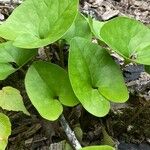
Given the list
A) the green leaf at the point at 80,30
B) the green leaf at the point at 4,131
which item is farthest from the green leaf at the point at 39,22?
the green leaf at the point at 4,131

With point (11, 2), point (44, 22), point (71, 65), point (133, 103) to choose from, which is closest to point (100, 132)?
point (133, 103)

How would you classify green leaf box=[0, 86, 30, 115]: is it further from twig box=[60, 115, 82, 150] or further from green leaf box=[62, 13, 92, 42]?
green leaf box=[62, 13, 92, 42]

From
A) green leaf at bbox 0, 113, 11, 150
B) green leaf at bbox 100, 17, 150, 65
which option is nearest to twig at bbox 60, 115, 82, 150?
green leaf at bbox 0, 113, 11, 150

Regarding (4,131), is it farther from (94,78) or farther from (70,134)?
→ (94,78)

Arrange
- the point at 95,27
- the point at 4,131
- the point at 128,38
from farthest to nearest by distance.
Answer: the point at 95,27, the point at 128,38, the point at 4,131

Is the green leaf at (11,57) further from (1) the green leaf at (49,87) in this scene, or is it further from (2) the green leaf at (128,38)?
(2) the green leaf at (128,38)

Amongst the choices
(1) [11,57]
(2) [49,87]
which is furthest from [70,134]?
(1) [11,57]
